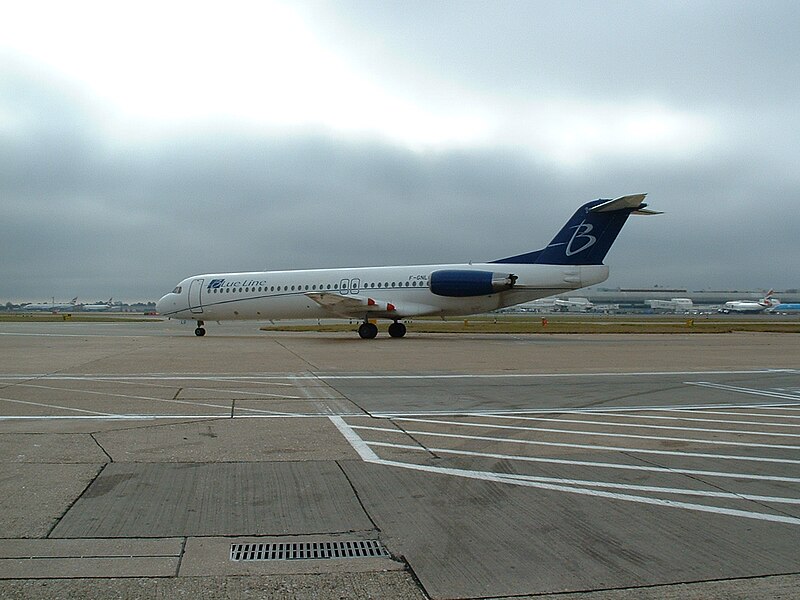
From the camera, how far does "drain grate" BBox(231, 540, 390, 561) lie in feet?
14.3

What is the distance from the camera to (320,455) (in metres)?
7.32

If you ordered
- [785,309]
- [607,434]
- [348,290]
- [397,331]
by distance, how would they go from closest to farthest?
1. [607,434]
2. [348,290]
3. [397,331]
4. [785,309]

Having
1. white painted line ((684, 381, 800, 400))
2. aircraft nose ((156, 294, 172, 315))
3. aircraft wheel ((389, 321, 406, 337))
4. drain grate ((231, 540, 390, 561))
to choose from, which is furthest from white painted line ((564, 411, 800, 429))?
aircraft nose ((156, 294, 172, 315))

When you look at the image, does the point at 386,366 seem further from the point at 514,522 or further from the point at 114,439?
the point at 514,522

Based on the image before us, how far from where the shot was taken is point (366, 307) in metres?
31.5

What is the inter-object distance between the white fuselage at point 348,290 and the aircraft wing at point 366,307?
0.05 m

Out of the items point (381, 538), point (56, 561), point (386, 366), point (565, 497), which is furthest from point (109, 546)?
point (386, 366)

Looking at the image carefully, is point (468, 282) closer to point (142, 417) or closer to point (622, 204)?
point (622, 204)

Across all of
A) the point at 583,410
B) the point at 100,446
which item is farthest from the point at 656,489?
the point at 100,446

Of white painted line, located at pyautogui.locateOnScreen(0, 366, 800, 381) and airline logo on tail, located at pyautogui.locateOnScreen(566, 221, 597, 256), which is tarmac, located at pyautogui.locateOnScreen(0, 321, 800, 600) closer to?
white painted line, located at pyautogui.locateOnScreen(0, 366, 800, 381)

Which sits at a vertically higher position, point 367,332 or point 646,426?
point 646,426

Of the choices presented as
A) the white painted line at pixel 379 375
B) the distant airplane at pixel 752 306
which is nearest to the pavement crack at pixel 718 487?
the white painted line at pixel 379 375

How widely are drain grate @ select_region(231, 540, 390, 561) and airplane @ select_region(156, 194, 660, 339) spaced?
24.7 metres

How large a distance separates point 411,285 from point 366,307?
2412 mm
